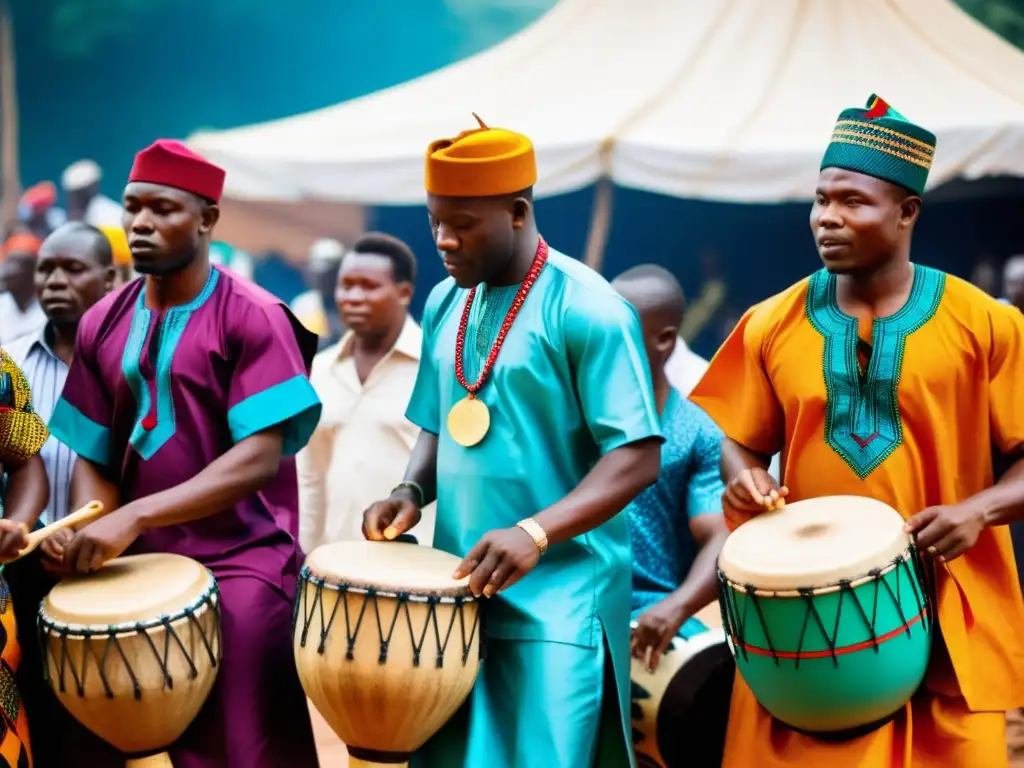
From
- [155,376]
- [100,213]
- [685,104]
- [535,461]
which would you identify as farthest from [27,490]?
[100,213]

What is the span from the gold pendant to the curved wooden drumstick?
986 millimetres

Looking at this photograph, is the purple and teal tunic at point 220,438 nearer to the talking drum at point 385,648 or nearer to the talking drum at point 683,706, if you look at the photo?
the talking drum at point 385,648

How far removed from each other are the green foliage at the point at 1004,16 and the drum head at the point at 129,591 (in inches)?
588

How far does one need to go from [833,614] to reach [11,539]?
81.6 inches

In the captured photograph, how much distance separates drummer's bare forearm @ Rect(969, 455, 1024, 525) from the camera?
11.8 ft

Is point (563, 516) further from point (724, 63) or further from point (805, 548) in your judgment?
point (724, 63)

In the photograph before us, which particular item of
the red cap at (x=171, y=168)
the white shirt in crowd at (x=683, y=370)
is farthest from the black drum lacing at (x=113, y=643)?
the white shirt in crowd at (x=683, y=370)

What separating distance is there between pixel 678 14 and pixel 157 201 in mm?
10010

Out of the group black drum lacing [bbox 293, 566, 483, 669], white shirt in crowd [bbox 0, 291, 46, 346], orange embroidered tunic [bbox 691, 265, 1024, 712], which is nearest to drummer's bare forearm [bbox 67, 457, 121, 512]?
black drum lacing [bbox 293, 566, 483, 669]

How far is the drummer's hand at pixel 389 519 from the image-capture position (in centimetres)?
405

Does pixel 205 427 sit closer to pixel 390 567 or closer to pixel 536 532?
pixel 390 567

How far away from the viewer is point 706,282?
14000 mm

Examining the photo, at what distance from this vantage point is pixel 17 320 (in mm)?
8883

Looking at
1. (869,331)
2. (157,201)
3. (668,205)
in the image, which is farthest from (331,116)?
(869,331)
